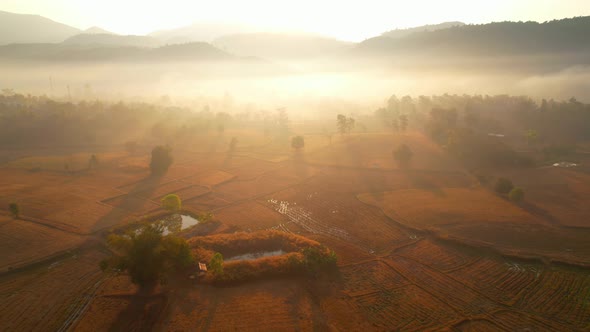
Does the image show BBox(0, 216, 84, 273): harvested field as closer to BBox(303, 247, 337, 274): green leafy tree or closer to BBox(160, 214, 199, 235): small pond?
A: BBox(160, 214, 199, 235): small pond

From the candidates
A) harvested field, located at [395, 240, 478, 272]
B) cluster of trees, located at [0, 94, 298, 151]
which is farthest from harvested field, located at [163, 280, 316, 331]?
cluster of trees, located at [0, 94, 298, 151]

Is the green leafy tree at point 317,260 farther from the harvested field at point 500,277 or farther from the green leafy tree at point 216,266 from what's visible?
the harvested field at point 500,277

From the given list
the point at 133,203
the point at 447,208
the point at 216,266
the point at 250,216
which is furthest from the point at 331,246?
the point at 133,203

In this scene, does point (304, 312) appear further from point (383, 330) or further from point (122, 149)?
point (122, 149)

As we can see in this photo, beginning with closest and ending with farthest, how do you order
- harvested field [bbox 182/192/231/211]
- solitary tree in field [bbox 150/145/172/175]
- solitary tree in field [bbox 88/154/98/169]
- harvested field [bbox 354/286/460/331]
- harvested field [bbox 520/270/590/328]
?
A: harvested field [bbox 354/286/460/331], harvested field [bbox 520/270/590/328], harvested field [bbox 182/192/231/211], solitary tree in field [bbox 150/145/172/175], solitary tree in field [bbox 88/154/98/169]

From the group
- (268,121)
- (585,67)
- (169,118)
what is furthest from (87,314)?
(585,67)

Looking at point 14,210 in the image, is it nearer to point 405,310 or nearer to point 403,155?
point 405,310
